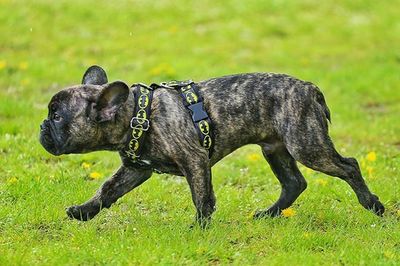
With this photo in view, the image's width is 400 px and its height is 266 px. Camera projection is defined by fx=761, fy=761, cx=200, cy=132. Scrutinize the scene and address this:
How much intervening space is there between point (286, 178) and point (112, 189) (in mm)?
1834

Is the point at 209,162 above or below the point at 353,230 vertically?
above

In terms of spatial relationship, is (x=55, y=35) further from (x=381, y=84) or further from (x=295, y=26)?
(x=381, y=84)

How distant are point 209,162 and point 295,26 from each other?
505 inches

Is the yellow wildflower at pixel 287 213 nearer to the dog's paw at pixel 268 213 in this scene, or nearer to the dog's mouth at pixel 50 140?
the dog's paw at pixel 268 213

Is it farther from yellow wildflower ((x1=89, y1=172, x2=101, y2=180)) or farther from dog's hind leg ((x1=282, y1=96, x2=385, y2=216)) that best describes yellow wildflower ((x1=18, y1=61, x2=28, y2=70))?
dog's hind leg ((x1=282, y1=96, x2=385, y2=216))

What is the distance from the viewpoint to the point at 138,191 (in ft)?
27.5

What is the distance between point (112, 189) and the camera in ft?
24.2

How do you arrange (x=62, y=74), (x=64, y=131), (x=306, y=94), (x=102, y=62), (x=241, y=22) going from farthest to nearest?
(x=241, y=22), (x=102, y=62), (x=62, y=74), (x=306, y=94), (x=64, y=131)

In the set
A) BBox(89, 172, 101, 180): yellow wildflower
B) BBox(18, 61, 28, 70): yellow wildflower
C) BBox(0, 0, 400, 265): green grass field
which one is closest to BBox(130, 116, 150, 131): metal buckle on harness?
BBox(0, 0, 400, 265): green grass field

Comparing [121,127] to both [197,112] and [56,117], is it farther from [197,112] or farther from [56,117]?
[197,112]

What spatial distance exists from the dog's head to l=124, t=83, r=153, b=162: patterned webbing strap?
13 cm

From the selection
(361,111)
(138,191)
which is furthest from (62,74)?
(138,191)

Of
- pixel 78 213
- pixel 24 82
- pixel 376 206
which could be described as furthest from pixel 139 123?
pixel 24 82

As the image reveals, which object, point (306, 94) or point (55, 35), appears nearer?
point (306, 94)
